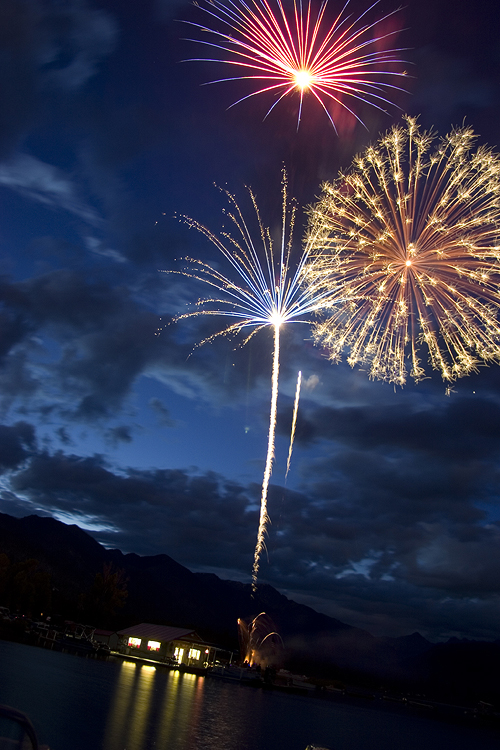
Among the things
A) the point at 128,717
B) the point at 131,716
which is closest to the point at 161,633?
the point at 131,716

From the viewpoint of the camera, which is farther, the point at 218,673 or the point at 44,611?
the point at 44,611

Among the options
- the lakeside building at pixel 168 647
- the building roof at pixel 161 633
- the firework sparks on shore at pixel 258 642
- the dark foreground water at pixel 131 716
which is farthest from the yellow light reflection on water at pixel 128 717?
the firework sparks on shore at pixel 258 642

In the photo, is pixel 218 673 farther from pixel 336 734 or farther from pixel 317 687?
pixel 317 687

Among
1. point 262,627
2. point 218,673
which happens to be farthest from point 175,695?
point 262,627

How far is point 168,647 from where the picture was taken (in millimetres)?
77750

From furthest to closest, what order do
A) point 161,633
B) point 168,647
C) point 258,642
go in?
point 258,642 → point 161,633 → point 168,647

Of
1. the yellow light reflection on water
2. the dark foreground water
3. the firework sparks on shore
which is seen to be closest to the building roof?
the firework sparks on shore

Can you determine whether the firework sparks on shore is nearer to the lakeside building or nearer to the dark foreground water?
the lakeside building

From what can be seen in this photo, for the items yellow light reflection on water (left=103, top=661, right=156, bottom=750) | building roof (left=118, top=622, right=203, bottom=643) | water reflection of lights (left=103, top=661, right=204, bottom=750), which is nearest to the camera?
yellow light reflection on water (left=103, top=661, right=156, bottom=750)

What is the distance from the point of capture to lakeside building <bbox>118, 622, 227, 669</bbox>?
253ft

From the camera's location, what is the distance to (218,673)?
81.6m

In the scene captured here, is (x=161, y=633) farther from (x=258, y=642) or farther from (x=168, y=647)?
(x=258, y=642)

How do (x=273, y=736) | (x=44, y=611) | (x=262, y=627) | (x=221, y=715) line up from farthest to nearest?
(x=262, y=627)
(x=44, y=611)
(x=221, y=715)
(x=273, y=736)

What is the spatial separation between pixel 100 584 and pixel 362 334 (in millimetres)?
98864
